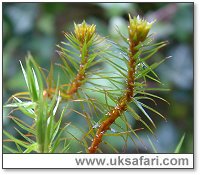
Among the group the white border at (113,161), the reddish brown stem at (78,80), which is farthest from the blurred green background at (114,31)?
the reddish brown stem at (78,80)

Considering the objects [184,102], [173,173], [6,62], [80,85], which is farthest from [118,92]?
[184,102]

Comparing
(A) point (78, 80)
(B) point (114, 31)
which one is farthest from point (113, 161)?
(B) point (114, 31)

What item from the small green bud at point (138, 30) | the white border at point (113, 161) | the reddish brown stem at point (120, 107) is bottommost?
the white border at point (113, 161)

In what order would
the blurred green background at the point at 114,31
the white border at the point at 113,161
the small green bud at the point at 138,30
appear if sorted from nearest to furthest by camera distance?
the small green bud at the point at 138,30
the white border at the point at 113,161
the blurred green background at the point at 114,31

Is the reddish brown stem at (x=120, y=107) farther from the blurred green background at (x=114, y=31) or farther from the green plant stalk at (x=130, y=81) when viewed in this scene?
the blurred green background at (x=114, y=31)

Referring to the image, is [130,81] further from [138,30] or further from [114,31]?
[114,31]

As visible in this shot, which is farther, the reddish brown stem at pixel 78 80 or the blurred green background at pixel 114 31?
the blurred green background at pixel 114 31

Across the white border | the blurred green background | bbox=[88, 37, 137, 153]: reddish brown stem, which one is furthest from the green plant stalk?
the blurred green background

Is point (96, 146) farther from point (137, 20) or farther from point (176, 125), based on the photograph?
point (176, 125)

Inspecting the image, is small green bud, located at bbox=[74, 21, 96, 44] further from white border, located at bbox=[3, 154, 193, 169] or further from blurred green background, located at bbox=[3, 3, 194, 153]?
blurred green background, located at bbox=[3, 3, 194, 153]
